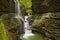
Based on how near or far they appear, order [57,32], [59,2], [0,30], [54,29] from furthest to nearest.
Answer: [0,30] < [59,2] < [54,29] < [57,32]

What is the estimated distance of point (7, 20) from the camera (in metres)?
8.89

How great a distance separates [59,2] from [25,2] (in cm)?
876

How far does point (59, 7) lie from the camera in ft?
19.8

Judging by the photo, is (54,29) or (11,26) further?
(11,26)

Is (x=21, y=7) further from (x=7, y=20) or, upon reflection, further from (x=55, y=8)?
(x=55, y=8)

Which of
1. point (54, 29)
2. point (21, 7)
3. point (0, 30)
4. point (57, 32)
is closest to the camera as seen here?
point (57, 32)

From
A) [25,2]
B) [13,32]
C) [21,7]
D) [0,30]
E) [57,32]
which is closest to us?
[57,32]

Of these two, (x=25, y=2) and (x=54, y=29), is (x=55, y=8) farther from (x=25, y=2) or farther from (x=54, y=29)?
(x=25, y=2)

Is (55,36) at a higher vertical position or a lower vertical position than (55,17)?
lower

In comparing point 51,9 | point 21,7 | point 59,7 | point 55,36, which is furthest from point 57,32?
point 21,7

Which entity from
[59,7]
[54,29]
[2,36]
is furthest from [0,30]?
[59,7]

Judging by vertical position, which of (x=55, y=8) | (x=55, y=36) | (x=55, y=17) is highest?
(x=55, y=8)

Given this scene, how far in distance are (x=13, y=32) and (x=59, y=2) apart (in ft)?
13.3

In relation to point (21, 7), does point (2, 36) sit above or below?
below
